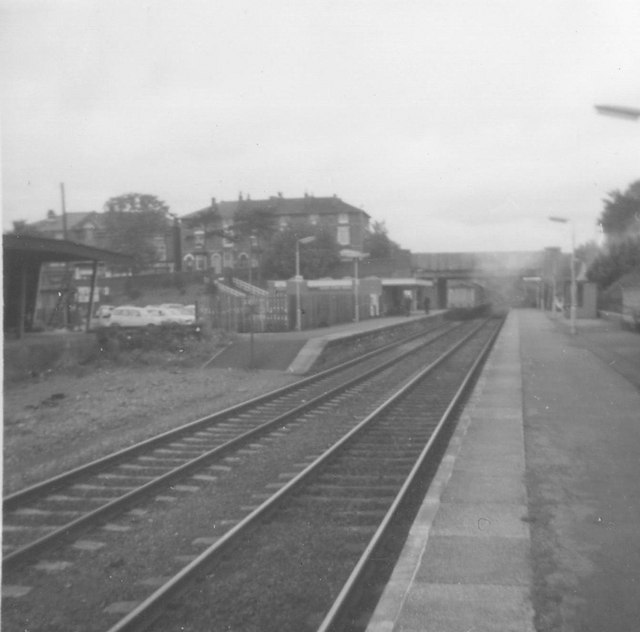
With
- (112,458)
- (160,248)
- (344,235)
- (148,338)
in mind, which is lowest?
(112,458)

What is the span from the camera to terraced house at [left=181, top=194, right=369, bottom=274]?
46.1 meters

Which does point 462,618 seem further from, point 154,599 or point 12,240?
point 12,240

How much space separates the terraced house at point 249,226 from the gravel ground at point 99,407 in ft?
67.7

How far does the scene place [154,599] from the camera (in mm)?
4836

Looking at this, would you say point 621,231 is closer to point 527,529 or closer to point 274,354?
point 274,354

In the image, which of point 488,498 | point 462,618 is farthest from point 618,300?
point 462,618

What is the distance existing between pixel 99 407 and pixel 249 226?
36677 mm

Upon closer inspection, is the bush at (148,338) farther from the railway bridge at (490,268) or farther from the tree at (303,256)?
the railway bridge at (490,268)

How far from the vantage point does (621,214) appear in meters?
38.7

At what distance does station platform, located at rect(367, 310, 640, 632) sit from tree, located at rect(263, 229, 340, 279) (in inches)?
1571

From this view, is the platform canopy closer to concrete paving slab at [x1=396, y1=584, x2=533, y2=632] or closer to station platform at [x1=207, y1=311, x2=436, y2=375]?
station platform at [x1=207, y1=311, x2=436, y2=375]

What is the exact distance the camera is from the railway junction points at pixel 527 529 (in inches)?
187

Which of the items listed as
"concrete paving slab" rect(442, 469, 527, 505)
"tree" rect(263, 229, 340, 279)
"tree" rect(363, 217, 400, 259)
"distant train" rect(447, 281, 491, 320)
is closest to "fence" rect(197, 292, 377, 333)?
"tree" rect(263, 229, 340, 279)

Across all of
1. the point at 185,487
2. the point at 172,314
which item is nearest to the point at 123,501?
the point at 185,487
